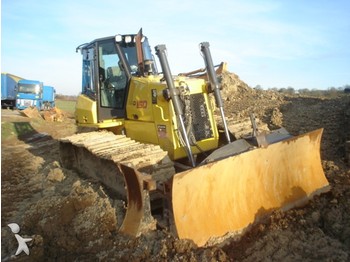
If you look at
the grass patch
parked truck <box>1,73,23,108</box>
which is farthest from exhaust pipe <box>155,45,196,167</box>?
parked truck <box>1,73,23,108</box>

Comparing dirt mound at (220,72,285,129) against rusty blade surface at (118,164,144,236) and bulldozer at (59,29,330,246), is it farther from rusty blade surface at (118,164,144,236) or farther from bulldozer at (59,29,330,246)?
rusty blade surface at (118,164,144,236)

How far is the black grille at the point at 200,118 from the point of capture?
19.9 feet

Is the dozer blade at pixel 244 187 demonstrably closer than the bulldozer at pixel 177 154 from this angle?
Yes

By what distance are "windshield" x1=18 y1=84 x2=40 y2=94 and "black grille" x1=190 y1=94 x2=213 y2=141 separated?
26.6m

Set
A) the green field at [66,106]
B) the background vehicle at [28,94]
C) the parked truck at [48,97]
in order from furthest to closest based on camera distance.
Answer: the green field at [66,106], the parked truck at [48,97], the background vehicle at [28,94]

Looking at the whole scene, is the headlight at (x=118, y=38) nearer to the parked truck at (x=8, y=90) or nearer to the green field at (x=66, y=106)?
the green field at (x=66, y=106)

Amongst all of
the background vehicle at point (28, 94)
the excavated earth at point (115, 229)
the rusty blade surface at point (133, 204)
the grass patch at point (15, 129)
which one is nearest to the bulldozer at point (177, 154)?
the rusty blade surface at point (133, 204)

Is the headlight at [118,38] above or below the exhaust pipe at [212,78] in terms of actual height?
above

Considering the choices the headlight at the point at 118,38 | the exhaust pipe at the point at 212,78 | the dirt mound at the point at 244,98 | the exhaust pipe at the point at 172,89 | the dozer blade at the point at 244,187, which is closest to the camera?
the dozer blade at the point at 244,187

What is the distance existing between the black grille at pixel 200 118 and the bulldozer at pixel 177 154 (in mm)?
17

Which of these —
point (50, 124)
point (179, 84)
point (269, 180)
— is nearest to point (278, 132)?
point (269, 180)

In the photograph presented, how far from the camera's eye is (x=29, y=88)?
29.5 m

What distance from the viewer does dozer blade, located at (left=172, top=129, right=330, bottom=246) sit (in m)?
4.47

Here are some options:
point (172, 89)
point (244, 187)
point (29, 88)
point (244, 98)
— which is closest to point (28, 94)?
point (29, 88)
